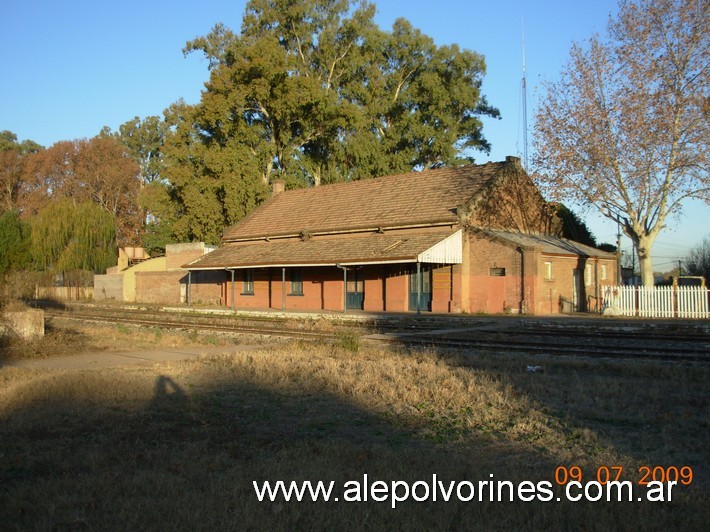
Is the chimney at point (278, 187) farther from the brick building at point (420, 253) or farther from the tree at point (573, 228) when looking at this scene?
the tree at point (573, 228)

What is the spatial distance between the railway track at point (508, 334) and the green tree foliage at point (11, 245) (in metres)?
4.59

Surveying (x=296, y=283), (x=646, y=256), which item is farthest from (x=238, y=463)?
(x=296, y=283)

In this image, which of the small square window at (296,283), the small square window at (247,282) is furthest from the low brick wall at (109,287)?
the small square window at (296,283)

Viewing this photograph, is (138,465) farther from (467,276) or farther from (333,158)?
(333,158)

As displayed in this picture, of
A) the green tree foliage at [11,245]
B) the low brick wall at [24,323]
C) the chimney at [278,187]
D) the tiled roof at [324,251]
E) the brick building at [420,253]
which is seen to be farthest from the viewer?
the chimney at [278,187]

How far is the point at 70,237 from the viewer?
53062 millimetres

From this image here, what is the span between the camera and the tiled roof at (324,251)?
29.8 m

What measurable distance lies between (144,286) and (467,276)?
25.0 meters

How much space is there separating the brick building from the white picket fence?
2.78 metres

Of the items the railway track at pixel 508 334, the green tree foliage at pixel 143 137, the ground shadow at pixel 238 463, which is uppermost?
the green tree foliage at pixel 143 137

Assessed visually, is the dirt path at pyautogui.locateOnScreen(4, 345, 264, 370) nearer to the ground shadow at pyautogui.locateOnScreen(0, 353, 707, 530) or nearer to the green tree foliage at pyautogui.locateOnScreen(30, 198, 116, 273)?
the ground shadow at pyautogui.locateOnScreen(0, 353, 707, 530)

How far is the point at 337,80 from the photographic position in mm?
53812

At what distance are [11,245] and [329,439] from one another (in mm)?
19843

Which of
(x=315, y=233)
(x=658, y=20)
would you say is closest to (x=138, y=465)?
(x=658, y=20)
